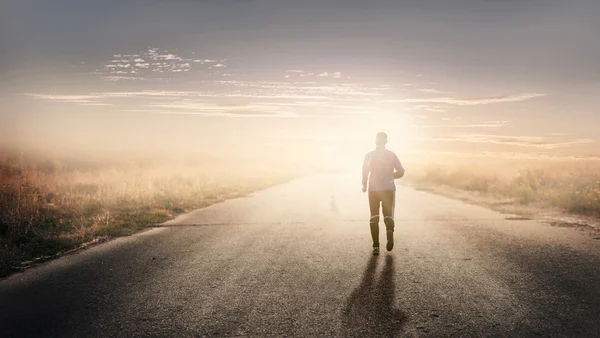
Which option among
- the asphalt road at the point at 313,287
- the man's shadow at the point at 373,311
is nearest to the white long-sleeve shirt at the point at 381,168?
the asphalt road at the point at 313,287

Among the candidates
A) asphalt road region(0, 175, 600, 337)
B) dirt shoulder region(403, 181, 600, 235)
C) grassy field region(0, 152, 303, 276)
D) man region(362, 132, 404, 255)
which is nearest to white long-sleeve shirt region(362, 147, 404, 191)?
man region(362, 132, 404, 255)

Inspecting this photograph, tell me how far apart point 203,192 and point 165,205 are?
589cm

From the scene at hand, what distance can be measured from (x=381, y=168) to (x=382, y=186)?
0.35 m

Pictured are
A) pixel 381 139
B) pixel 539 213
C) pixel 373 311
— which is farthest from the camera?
pixel 539 213

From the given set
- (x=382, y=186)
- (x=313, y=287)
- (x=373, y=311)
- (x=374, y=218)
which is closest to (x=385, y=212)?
(x=374, y=218)

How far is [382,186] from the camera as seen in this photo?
797 centimetres

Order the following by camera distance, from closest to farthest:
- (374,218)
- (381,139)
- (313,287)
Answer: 1. (313,287)
2. (374,218)
3. (381,139)

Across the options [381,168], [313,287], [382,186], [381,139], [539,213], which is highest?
[381,139]

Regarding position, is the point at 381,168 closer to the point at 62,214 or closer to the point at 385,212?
the point at 385,212

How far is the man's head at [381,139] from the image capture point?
26.8ft

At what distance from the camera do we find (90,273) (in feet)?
22.3

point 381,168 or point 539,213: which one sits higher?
point 381,168

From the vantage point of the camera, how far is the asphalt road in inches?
179

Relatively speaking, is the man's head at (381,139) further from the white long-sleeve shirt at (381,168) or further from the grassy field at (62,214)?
the grassy field at (62,214)
